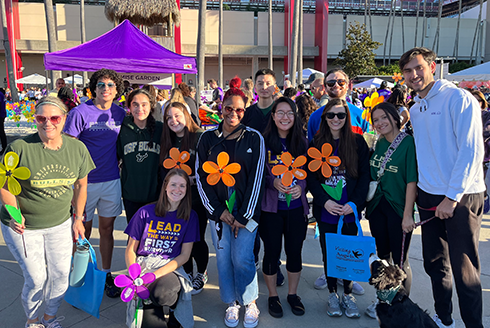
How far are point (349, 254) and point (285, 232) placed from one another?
1.75 ft

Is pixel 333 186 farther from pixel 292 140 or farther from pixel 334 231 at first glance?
pixel 292 140

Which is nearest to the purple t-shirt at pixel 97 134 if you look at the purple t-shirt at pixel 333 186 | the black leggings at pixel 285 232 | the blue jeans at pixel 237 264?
the blue jeans at pixel 237 264

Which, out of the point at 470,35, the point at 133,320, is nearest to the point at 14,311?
the point at 133,320

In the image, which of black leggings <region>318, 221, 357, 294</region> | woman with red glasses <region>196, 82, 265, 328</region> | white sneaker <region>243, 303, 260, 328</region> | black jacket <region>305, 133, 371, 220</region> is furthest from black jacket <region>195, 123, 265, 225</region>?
white sneaker <region>243, 303, 260, 328</region>

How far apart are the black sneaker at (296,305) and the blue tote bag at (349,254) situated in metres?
0.40

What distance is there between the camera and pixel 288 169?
9.18 ft

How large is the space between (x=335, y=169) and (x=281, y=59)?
3584 cm

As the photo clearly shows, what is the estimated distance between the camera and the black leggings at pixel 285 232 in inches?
114

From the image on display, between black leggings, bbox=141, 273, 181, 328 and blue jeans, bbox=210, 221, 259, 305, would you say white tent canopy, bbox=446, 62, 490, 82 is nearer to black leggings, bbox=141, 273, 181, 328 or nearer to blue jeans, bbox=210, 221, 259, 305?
blue jeans, bbox=210, 221, 259, 305

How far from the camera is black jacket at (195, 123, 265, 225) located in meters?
2.75

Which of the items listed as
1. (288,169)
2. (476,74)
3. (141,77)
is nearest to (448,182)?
(288,169)

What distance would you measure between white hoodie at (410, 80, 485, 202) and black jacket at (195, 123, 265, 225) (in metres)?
1.17

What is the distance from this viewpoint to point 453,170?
2.34 m

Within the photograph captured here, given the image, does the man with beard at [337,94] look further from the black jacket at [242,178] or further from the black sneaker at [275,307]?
the black sneaker at [275,307]
